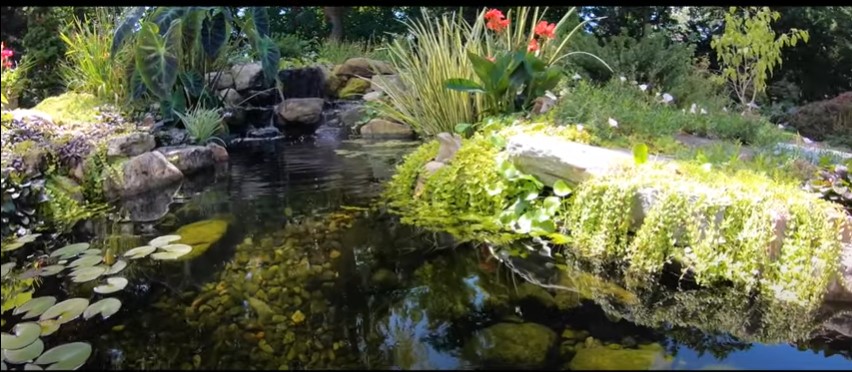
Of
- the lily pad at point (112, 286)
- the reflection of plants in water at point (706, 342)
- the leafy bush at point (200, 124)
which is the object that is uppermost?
the leafy bush at point (200, 124)

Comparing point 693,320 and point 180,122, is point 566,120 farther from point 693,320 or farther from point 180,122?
point 180,122

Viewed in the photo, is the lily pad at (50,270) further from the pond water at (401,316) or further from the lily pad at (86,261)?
the pond water at (401,316)

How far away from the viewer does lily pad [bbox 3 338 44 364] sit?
1.91 meters

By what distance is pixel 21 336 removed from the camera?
81.1 inches

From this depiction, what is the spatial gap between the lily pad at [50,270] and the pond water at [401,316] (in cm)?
32

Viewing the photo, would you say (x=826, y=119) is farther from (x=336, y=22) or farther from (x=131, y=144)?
(x=336, y=22)

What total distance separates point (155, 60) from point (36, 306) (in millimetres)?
3831

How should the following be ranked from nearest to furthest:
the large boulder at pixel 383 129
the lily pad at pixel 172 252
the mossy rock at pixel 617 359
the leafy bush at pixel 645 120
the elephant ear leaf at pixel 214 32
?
the mossy rock at pixel 617 359
the lily pad at pixel 172 252
the leafy bush at pixel 645 120
the elephant ear leaf at pixel 214 32
the large boulder at pixel 383 129

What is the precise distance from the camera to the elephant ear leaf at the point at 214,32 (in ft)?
21.2

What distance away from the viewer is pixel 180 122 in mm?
6297

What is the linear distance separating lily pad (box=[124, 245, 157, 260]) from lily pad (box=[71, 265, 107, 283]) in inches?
7.3

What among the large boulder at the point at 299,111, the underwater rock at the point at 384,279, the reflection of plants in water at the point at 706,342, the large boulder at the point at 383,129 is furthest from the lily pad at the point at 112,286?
the large boulder at the point at 299,111

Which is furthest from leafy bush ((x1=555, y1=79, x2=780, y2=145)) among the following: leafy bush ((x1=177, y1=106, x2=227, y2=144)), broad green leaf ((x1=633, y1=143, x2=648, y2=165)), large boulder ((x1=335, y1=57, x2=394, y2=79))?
large boulder ((x1=335, y1=57, x2=394, y2=79))
